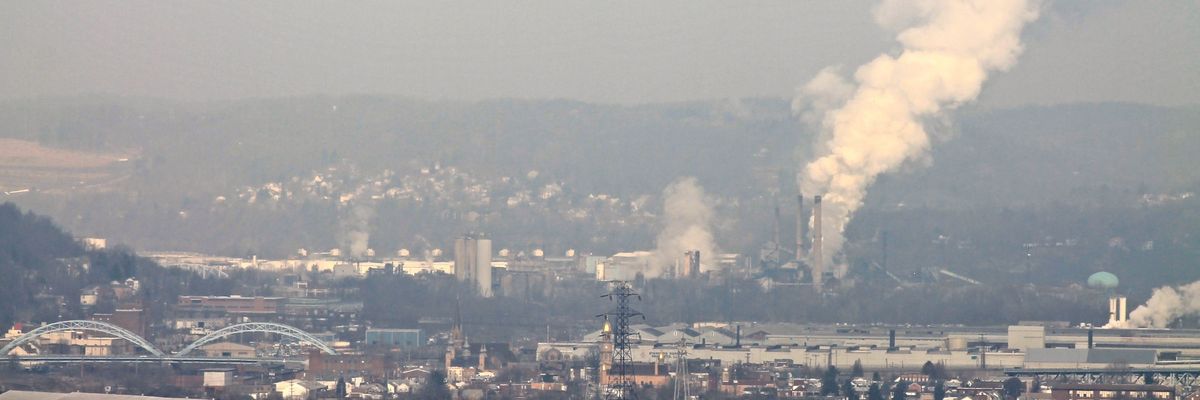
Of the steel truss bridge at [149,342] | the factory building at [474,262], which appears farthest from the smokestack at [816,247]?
the steel truss bridge at [149,342]

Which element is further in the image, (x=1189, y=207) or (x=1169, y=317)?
(x=1189, y=207)

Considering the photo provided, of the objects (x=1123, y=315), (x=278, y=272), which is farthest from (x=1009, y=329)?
(x=278, y=272)

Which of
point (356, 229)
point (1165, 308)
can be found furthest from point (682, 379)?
point (356, 229)

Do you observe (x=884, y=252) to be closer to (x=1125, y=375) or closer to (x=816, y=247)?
(x=816, y=247)

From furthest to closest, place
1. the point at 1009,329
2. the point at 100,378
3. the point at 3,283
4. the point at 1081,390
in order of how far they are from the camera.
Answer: the point at 3,283, the point at 1009,329, the point at 100,378, the point at 1081,390

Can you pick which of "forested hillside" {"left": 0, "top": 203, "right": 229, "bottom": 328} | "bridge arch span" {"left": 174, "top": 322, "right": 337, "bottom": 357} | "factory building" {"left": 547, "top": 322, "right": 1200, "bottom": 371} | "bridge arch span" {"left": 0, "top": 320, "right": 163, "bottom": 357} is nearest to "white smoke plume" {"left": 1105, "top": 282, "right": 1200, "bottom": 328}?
"factory building" {"left": 547, "top": 322, "right": 1200, "bottom": 371}

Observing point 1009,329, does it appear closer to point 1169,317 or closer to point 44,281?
point 1169,317

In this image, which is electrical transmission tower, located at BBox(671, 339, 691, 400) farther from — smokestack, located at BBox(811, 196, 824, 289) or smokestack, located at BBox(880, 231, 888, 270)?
smokestack, located at BBox(880, 231, 888, 270)

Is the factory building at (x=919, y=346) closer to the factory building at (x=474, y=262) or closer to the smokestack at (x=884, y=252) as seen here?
the smokestack at (x=884, y=252)
